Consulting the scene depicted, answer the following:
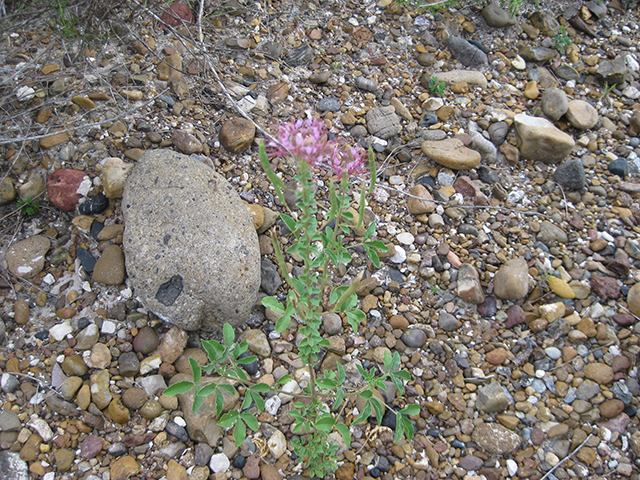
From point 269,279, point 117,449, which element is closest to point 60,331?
point 117,449

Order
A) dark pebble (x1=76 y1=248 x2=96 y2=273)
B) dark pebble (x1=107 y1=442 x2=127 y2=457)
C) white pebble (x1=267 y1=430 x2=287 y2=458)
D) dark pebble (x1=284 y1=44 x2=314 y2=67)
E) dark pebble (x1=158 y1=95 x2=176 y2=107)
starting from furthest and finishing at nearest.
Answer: dark pebble (x1=284 y1=44 x2=314 y2=67) < dark pebble (x1=158 y1=95 x2=176 y2=107) < dark pebble (x1=76 y1=248 x2=96 y2=273) < white pebble (x1=267 y1=430 x2=287 y2=458) < dark pebble (x1=107 y1=442 x2=127 y2=457)

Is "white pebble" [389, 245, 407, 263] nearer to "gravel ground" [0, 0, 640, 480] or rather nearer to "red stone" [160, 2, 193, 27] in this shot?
"gravel ground" [0, 0, 640, 480]

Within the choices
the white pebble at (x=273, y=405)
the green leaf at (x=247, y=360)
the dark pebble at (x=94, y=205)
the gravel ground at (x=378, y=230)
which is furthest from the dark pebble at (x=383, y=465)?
the dark pebble at (x=94, y=205)

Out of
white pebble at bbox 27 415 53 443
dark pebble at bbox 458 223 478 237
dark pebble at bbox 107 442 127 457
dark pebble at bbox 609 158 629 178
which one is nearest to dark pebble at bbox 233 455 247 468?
dark pebble at bbox 107 442 127 457

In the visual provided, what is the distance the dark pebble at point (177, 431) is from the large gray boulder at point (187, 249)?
510 millimetres

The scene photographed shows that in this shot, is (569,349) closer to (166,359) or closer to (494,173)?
(494,173)

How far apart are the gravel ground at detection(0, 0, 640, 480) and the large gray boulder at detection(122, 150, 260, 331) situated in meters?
0.20

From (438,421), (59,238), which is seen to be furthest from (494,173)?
(59,238)

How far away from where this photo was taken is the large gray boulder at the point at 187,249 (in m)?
2.50

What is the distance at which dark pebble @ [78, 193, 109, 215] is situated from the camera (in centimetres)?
288

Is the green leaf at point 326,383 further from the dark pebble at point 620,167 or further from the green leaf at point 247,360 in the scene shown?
the dark pebble at point 620,167

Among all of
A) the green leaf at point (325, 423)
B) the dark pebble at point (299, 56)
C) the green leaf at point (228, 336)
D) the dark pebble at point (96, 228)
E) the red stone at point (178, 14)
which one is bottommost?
the dark pebble at point (96, 228)

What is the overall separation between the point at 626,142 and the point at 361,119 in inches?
92.7

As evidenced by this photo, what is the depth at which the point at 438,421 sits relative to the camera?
2.55 metres
